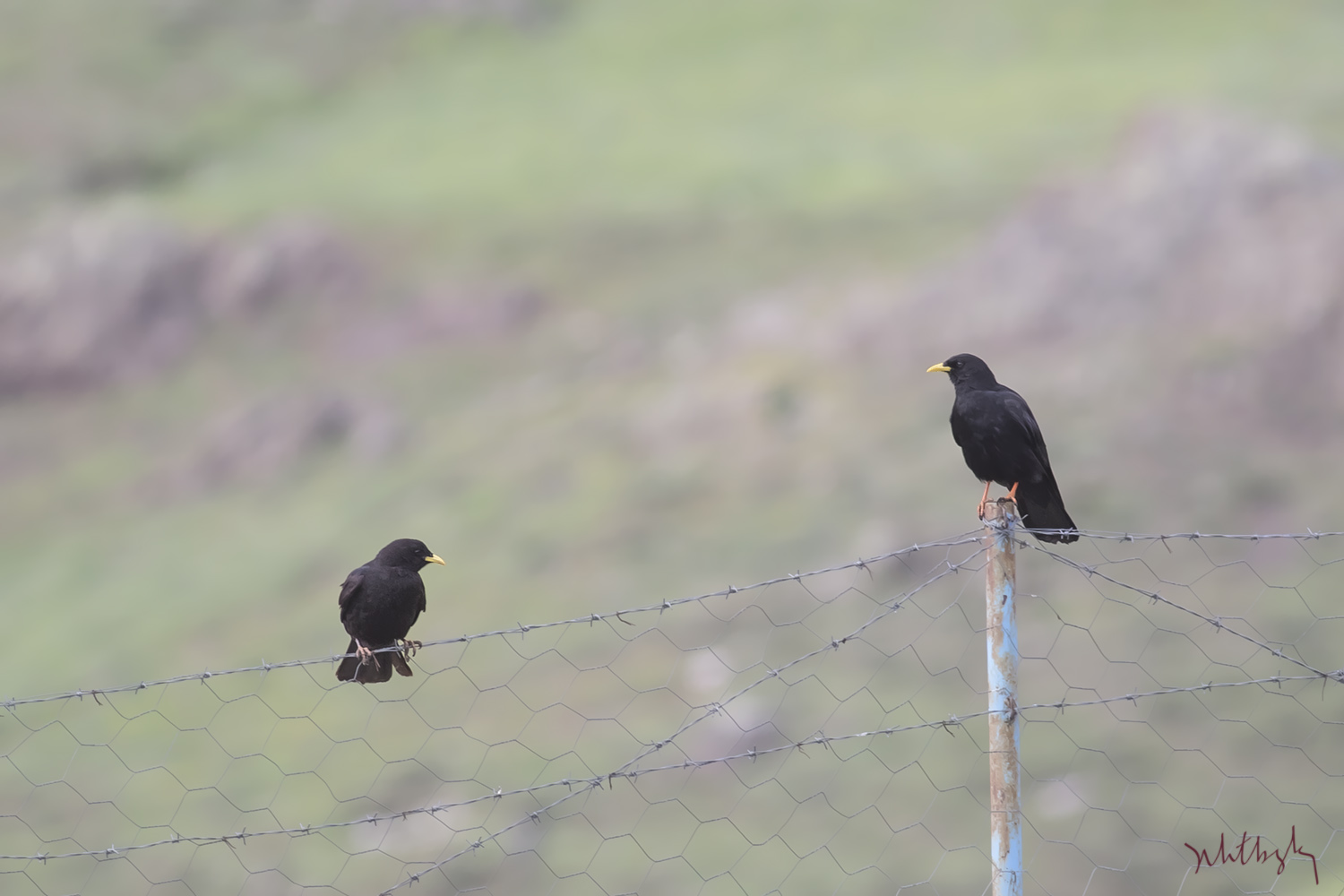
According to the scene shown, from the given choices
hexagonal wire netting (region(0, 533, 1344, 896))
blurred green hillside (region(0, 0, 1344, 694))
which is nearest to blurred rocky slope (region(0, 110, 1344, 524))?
blurred green hillside (region(0, 0, 1344, 694))

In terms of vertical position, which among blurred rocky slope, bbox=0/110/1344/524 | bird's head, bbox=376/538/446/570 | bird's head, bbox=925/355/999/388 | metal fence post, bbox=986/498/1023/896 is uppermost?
blurred rocky slope, bbox=0/110/1344/524

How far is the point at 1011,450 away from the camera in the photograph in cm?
486

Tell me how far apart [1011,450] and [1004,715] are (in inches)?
64.3

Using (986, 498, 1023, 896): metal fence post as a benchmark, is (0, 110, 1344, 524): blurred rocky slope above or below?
above

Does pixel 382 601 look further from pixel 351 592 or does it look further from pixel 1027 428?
pixel 1027 428

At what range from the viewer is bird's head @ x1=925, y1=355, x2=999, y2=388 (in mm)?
5316

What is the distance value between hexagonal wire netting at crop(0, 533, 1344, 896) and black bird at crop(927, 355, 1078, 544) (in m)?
4.36

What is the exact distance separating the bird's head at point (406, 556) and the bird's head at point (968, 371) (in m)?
2.09

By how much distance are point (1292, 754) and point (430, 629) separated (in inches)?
275

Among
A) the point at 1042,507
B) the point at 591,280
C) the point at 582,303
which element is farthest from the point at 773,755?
the point at 1042,507

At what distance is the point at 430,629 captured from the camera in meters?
12.0
